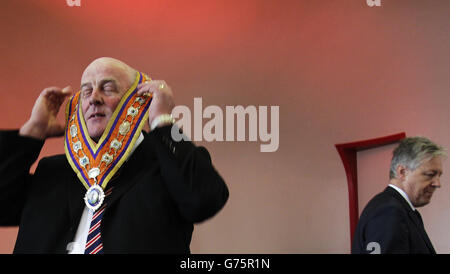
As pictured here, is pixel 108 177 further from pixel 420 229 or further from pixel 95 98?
pixel 420 229

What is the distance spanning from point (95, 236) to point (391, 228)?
3.73 feet

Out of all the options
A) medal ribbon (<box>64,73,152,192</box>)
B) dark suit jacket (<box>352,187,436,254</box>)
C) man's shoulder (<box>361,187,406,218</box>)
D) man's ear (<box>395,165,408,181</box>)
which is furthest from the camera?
man's ear (<box>395,165,408,181</box>)

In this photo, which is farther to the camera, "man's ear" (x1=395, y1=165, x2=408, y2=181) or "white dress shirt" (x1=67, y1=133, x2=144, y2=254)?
"man's ear" (x1=395, y1=165, x2=408, y2=181)

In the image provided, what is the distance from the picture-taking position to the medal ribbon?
169 cm

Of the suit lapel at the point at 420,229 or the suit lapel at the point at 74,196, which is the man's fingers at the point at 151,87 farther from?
the suit lapel at the point at 420,229

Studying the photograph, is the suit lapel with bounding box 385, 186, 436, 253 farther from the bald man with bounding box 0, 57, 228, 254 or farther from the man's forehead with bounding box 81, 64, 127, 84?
the man's forehead with bounding box 81, 64, 127, 84

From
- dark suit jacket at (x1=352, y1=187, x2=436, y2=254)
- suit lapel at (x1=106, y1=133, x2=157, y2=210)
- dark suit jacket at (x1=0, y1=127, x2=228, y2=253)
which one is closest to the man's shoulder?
dark suit jacket at (x1=352, y1=187, x2=436, y2=254)

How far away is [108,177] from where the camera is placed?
1675 mm

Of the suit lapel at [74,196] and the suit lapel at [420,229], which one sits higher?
the suit lapel at [74,196]

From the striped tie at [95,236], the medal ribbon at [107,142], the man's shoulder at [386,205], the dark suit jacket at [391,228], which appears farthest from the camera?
the man's shoulder at [386,205]

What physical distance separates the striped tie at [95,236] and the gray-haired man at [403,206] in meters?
1.06

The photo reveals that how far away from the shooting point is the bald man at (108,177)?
158 centimetres

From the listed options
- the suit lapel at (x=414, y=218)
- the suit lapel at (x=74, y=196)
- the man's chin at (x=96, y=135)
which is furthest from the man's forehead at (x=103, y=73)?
the suit lapel at (x=414, y=218)

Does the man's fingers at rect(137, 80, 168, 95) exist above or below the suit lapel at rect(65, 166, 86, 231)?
above
